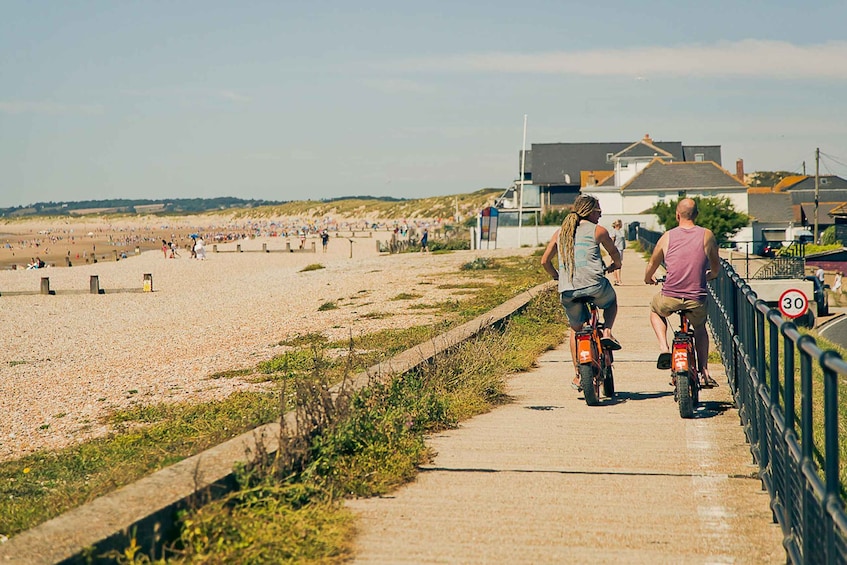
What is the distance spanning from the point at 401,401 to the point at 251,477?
88.7 inches

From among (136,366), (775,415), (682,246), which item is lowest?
(136,366)

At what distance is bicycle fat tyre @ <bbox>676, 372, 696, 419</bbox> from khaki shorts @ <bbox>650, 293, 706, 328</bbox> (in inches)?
24.5

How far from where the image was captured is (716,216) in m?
70.7

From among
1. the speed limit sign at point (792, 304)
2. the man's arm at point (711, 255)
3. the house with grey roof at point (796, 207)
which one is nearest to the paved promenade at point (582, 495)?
the man's arm at point (711, 255)

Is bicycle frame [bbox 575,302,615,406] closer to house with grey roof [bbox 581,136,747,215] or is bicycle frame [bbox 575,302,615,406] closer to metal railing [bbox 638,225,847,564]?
metal railing [bbox 638,225,847,564]

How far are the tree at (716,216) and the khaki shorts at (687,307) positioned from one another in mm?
60336

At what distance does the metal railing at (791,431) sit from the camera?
3607 mm

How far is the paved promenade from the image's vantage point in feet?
16.1

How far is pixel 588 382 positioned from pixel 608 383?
0.58 meters

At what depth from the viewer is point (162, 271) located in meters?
53.8

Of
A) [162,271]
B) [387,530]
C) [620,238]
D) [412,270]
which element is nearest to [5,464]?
[387,530]

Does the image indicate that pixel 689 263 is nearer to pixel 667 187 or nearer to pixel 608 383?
pixel 608 383

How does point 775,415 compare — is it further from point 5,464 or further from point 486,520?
point 5,464

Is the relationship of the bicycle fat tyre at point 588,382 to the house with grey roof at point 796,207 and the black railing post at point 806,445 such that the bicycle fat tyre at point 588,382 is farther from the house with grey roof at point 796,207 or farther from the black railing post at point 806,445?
the house with grey roof at point 796,207
